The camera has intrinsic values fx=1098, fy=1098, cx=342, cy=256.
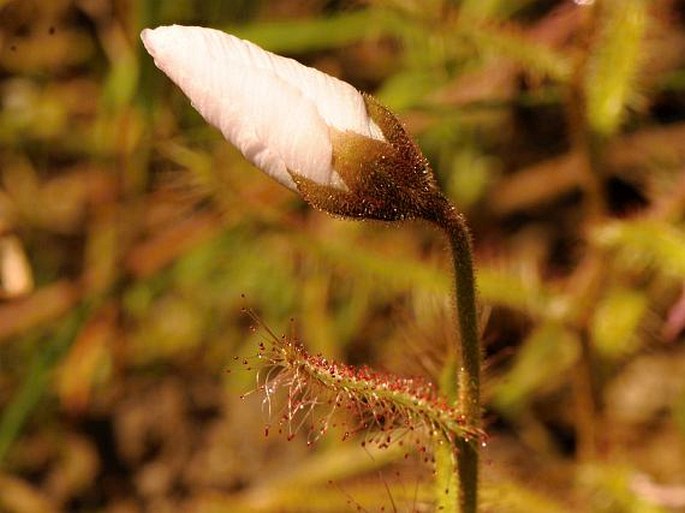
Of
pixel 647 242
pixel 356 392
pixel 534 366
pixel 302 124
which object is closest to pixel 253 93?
pixel 302 124

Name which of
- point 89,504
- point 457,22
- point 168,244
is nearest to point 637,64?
point 457,22

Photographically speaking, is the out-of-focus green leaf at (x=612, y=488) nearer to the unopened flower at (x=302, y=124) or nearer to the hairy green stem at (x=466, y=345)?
the hairy green stem at (x=466, y=345)

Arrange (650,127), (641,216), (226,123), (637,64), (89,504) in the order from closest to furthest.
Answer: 1. (226,123)
2. (637,64)
3. (641,216)
4. (89,504)
5. (650,127)

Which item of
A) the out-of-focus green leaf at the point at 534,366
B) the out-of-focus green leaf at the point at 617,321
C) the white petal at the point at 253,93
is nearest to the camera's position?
the white petal at the point at 253,93

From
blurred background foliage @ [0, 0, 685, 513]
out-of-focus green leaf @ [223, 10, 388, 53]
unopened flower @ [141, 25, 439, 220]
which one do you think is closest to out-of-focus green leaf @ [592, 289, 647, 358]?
blurred background foliage @ [0, 0, 685, 513]

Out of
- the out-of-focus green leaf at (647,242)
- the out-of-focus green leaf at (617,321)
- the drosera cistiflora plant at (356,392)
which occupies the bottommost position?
the out-of-focus green leaf at (617,321)

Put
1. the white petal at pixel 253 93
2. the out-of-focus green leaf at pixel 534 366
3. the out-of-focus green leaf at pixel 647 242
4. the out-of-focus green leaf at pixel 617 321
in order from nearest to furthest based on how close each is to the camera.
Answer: the white petal at pixel 253 93 < the out-of-focus green leaf at pixel 647 242 < the out-of-focus green leaf at pixel 617 321 < the out-of-focus green leaf at pixel 534 366

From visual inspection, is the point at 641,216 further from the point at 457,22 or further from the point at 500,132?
the point at 500,132

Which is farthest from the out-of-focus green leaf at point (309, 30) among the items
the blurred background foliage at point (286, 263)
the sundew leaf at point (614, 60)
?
the sundew leaf at point (614, 60)
